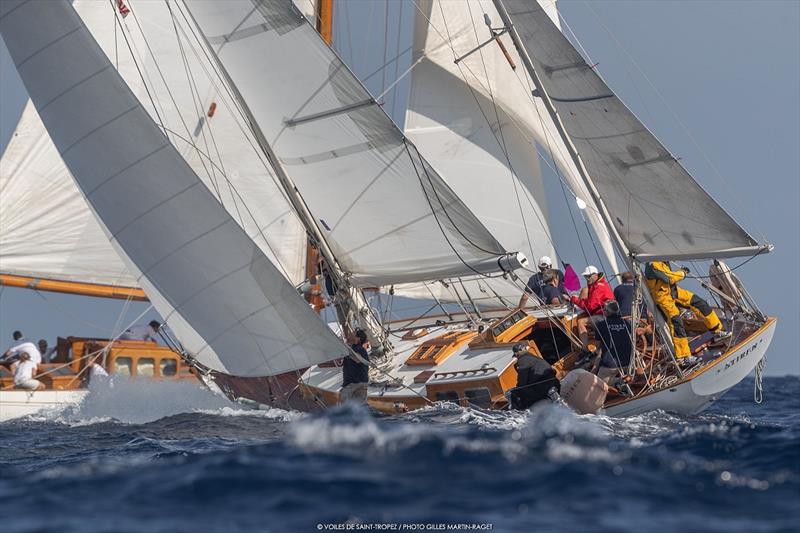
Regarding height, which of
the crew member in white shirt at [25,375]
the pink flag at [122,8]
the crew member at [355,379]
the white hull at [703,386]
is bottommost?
the white hull at [703,386]

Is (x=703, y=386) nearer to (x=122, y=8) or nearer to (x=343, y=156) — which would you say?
(x=343, y=156)

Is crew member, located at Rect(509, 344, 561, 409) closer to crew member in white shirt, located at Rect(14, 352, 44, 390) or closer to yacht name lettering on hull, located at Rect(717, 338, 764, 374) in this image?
yacht name lettering on hull, located at Rect(717, 338, 764, 374)

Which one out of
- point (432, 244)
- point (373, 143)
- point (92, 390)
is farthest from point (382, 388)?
point (92, 390)

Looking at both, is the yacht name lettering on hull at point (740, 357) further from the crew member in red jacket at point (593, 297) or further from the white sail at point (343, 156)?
the white sail at point (343, 156)

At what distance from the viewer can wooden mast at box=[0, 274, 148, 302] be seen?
820 inches

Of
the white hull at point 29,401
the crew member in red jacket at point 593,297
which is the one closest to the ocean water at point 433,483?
the crew member in red jacket at point 593,297

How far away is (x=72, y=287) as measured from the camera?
2108 cm

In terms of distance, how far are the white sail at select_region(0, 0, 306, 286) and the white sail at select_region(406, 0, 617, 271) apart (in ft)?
11.9

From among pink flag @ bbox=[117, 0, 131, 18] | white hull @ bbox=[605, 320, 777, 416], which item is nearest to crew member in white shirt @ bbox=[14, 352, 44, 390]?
pink flag @ bbox=[117, 0, 131, 18]

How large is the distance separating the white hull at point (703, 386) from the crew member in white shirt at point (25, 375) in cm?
1184

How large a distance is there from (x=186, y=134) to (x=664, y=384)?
395 inches

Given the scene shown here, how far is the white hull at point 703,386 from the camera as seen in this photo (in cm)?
1344

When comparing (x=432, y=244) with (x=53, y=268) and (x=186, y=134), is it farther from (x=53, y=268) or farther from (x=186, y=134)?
(x=53, y=268)

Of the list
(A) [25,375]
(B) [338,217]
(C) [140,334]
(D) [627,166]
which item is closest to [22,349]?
(A) [25,375]
